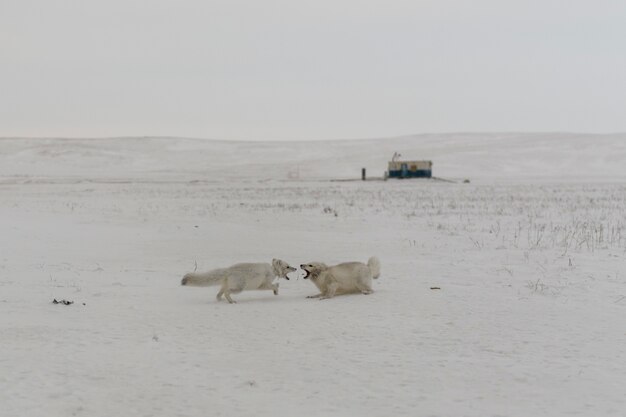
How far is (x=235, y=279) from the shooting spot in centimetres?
864

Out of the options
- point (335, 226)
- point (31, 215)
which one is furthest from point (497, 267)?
point (31, 215)

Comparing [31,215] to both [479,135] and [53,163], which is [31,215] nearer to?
[53,163]

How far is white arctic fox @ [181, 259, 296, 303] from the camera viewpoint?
28.1ft

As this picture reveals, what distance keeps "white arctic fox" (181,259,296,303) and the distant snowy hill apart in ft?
182

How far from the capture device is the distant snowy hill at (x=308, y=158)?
75312 mm

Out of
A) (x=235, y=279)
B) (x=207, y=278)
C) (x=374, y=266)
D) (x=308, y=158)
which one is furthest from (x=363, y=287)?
(x=308, y=158)

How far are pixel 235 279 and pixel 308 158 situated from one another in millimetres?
96595

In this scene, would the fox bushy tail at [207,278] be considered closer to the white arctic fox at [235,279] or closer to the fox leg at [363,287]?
the white arctic fox at [235,279]

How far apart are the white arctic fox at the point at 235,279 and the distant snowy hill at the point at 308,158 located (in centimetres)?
5547

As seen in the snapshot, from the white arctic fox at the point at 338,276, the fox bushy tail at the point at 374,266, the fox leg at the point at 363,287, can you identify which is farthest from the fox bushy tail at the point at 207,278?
the fox bushy tail at the point at 374,266

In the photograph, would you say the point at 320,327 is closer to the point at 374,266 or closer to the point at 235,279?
the point at 235,279

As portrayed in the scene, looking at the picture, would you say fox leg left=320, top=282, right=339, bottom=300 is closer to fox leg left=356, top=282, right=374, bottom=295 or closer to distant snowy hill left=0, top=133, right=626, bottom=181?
fox leg left=356, top=282, right=374, bottom=295

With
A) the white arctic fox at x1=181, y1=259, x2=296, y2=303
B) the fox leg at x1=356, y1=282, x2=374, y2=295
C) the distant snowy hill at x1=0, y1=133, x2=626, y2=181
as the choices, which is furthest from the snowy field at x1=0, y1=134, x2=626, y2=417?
the distant snowy hill at x1=0, y1=133, x2=626, y2=181

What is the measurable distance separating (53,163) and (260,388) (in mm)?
98662
